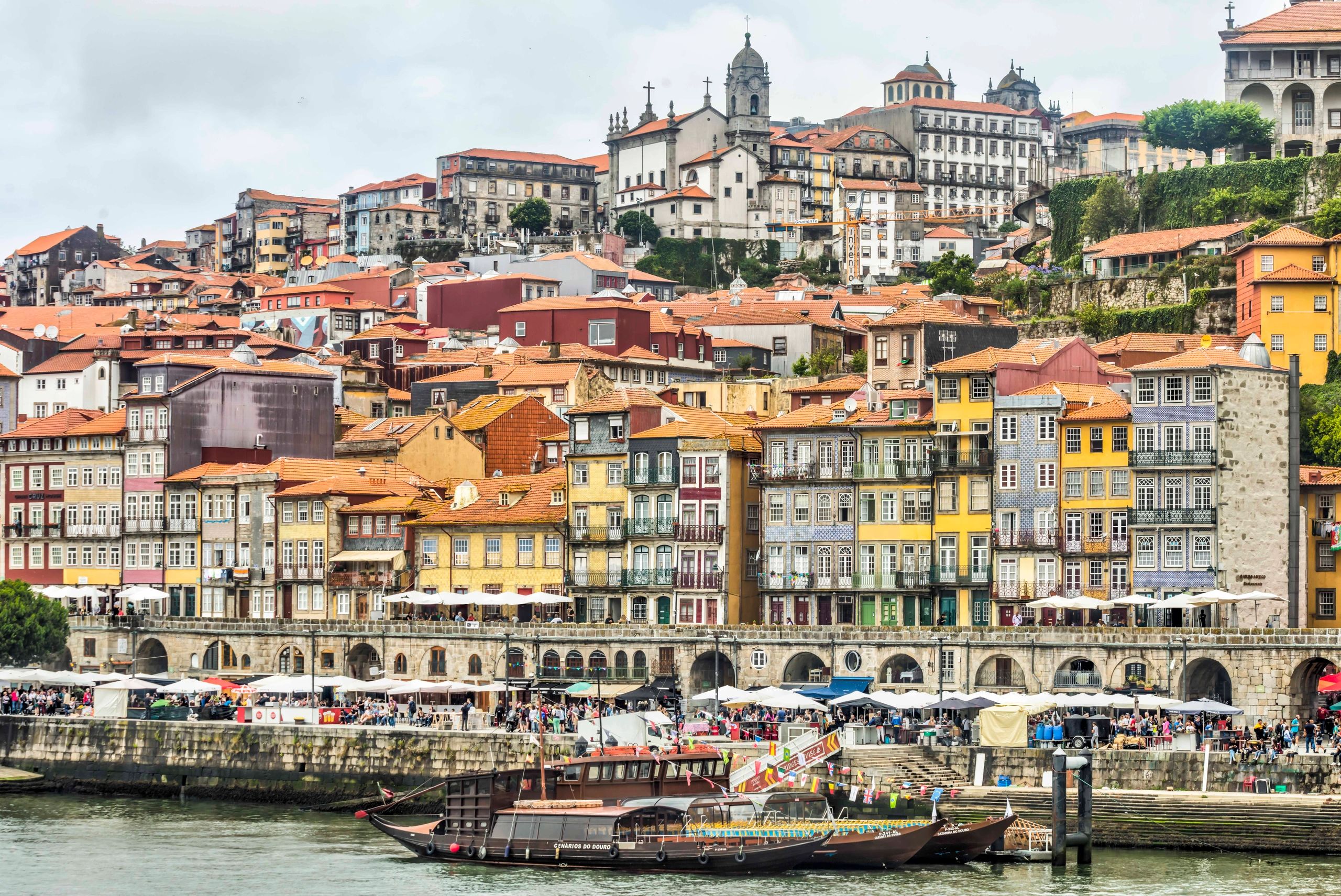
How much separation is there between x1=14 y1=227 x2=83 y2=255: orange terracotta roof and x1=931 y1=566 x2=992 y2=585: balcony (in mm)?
131601

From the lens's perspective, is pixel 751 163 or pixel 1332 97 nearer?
pixel 1332 97

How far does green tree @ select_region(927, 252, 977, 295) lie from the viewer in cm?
12375

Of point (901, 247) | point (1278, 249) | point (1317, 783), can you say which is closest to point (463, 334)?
point (901, 247)

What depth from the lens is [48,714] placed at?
76750 mm

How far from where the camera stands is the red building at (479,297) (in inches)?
5384

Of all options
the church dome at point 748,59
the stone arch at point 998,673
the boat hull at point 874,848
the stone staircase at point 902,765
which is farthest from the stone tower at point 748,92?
the boat hull at point 874,848

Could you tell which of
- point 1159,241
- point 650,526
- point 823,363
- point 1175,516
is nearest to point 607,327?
point 823,363

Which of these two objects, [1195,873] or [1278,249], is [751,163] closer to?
[1278,249]

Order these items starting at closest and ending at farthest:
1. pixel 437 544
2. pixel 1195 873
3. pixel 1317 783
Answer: pixel 1195 873
pixel 1317 783
pixel 437 544

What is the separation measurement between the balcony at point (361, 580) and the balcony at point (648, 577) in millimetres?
9597

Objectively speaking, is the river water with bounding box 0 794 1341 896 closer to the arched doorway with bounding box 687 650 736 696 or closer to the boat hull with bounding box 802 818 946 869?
the boat hull with bounding box 802 818 946 869

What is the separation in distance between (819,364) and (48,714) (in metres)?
48.9

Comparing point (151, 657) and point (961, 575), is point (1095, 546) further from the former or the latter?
point (151, 657)

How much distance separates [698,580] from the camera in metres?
80.4
